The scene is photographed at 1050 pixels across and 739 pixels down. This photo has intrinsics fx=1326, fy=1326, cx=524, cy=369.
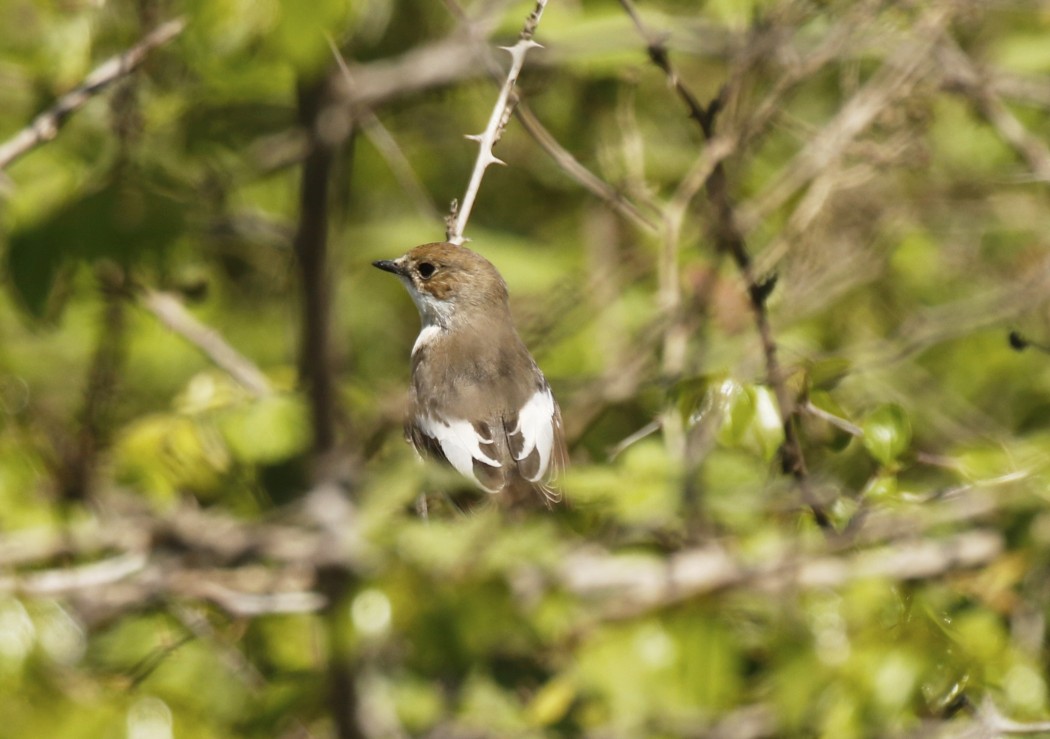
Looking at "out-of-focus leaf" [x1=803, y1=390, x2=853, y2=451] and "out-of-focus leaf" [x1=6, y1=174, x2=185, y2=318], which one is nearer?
"out-of-focus leaf" [x1=803, y1=390, x2=853, y2=451]

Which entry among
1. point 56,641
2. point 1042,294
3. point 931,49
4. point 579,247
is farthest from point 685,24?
point 56,641

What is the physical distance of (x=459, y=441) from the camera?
178 inches

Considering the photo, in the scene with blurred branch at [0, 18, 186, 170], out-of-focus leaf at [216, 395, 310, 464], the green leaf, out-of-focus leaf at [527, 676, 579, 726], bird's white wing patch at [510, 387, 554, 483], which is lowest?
out-of-focus leaf at [527, 676, 579, 726]

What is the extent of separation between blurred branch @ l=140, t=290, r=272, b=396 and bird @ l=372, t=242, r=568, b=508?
136 centimetres

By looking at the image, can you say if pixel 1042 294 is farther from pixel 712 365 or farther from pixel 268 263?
pixel 268 263

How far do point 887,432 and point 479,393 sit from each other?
1.60m

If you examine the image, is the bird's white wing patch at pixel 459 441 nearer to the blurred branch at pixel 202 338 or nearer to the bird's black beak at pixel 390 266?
the bird's black beak at pixel 390 266

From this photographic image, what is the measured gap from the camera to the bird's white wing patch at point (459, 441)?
447cm

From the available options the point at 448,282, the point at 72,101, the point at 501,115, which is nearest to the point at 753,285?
the point at 501,115

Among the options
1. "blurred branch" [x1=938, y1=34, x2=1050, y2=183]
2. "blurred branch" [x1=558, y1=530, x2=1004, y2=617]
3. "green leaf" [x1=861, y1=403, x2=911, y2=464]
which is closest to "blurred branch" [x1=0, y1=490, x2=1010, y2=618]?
"blurred branch" [x1=558, y1=530, x2=1004, y2=617]

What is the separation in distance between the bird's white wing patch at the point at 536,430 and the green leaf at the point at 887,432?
54.1 inches

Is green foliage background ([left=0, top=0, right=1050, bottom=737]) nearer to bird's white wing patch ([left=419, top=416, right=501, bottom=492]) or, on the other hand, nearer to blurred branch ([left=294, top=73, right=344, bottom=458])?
bird's white wing patch ([left=419, top=416, right=501, bottom=492])

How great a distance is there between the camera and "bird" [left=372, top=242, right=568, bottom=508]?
4.45 metres

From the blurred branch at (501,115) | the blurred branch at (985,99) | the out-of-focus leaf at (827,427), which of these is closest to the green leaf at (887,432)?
the out-of-focus leaf at (827,427)
